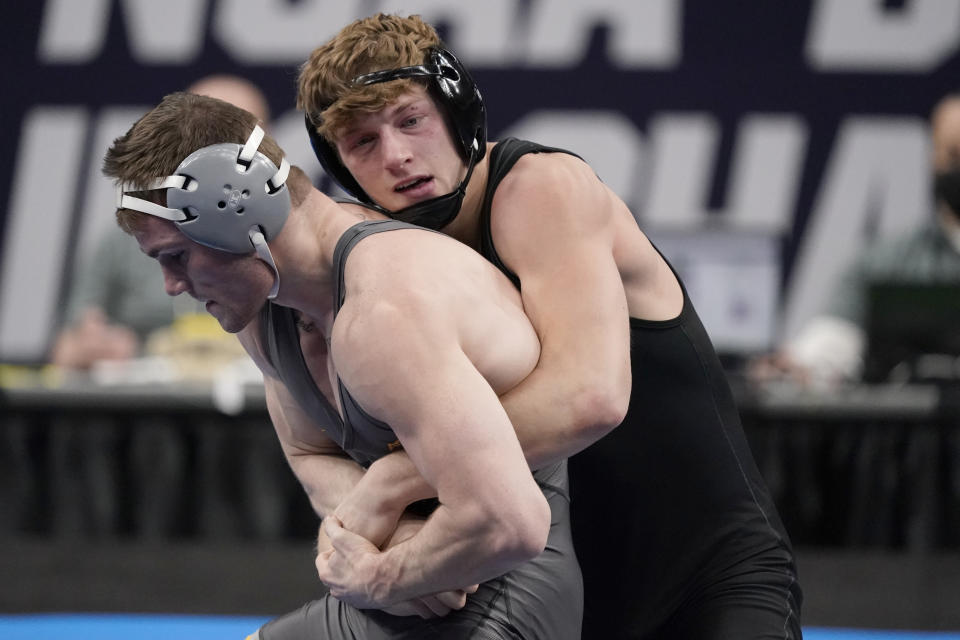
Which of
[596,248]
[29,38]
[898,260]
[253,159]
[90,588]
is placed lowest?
[90,588]

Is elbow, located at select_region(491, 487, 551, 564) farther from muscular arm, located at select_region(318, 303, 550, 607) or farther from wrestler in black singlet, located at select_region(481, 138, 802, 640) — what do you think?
wrestler in black singlet, located at select_region(481, 138, 802, 640)

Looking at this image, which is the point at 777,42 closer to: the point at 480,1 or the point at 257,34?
the point at 480,1

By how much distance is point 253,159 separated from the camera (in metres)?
2.08

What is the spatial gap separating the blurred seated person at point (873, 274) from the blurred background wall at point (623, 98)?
361 mm

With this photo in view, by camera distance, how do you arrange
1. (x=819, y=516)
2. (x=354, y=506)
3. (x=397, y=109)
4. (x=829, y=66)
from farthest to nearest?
(x=829, y=66)
(x=819, y=516)
(x=397, y=109)
(x=354, y=506)

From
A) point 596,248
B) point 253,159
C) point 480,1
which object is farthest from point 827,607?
point 480,1

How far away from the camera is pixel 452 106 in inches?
92.4

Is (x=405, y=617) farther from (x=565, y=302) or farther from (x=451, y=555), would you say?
(x=565, y=302)

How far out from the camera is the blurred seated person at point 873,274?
6258mm

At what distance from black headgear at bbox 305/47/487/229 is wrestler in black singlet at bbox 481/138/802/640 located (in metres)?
0.06

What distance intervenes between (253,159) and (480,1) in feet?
23.2

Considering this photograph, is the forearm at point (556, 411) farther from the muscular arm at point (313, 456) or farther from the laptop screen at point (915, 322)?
the laptop screen at point (915, 322)

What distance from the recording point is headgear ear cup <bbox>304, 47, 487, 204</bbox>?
2.34 meters

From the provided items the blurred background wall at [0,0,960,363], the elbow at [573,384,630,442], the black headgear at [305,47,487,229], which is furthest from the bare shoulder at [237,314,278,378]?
the blurred background wall at [0,0,960,363]
